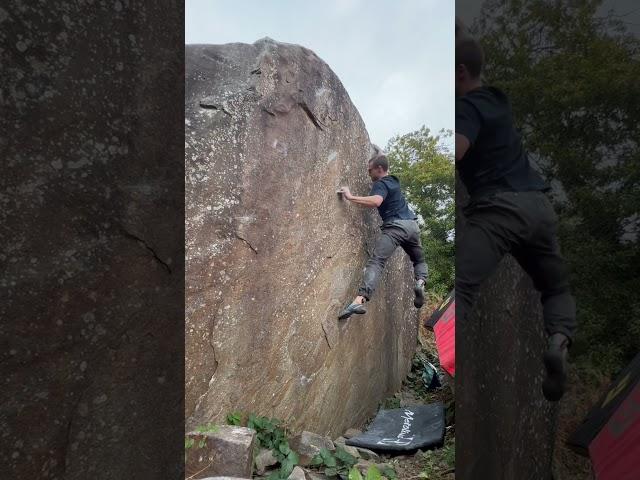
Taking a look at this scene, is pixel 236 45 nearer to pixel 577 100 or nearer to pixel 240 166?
pixel 240 166

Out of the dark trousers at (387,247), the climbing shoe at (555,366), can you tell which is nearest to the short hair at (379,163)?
the dark trousers at (387,247)

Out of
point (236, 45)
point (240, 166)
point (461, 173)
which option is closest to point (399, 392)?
point (240, 166)

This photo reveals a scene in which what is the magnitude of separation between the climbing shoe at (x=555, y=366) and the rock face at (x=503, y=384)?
0.02 m

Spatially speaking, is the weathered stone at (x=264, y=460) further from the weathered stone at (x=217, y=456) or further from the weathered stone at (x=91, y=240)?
the weathered stone at (x=91, y=240)

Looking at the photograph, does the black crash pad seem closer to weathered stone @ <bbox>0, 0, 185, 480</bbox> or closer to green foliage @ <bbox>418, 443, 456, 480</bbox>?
green foliage @ <bbox>418, 443, 456, 480</bbox>

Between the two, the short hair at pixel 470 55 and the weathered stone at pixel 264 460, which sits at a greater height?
the short hair at pixel 470 55

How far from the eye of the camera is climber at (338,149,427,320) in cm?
495

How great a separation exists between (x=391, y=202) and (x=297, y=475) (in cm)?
304

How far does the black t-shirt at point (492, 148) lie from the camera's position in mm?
981

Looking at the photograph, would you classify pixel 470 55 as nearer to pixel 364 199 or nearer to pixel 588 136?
pixel 588 136

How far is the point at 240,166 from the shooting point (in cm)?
355

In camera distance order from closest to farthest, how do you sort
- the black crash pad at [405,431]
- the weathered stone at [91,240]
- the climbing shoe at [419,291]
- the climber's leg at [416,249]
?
the weathered stone at [91,240]
the black crash pad at [405,431]
the climber's leg at [416,249]
the climbing shoe at [419,291]

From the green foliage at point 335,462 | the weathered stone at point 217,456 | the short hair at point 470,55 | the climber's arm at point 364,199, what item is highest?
the climber's arm at point 364,199

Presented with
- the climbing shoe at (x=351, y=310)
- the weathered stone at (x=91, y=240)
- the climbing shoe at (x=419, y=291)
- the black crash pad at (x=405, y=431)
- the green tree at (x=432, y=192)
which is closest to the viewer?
the weathered stone at (x=91, y=240)
